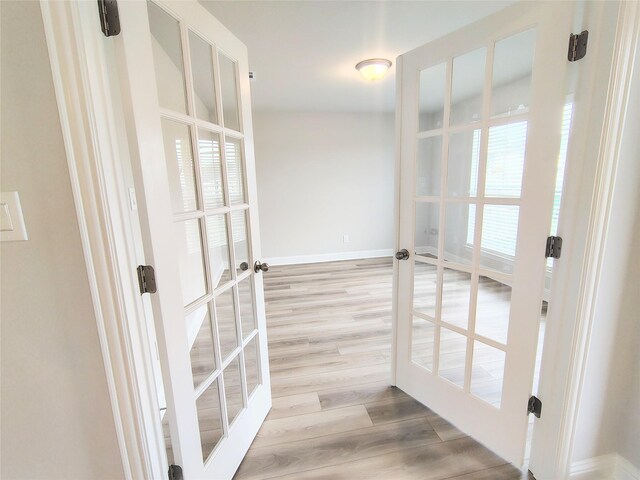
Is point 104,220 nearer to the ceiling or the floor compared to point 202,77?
nearer to the floor

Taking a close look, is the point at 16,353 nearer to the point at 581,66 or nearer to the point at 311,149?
the point at 581,66

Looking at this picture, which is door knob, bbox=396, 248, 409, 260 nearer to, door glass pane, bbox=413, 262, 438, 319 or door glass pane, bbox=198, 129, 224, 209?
door glass pane, bbox=413, 262, 438, 319

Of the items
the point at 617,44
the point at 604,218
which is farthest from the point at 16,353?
the point at 617,44

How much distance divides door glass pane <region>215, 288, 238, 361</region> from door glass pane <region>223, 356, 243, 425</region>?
0.09 meters

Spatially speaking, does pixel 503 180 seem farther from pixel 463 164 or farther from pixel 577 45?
pixel 577 45

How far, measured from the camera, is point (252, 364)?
5.32ft

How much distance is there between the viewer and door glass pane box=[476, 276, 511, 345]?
134cm

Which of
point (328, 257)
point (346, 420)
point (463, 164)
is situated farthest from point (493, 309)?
point (328, 257)

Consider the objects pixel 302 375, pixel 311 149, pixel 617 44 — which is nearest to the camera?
pixel 617 44

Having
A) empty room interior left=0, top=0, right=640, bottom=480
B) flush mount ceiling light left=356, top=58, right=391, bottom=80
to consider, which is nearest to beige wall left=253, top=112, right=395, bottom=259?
flush mount ceiling light left=356, top=58, right=391, bottom=80

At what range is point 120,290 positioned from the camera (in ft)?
2.70

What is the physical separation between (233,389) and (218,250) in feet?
2.34

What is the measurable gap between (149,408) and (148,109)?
0.95 metres

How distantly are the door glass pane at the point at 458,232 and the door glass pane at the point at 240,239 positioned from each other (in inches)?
41.3
